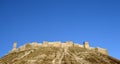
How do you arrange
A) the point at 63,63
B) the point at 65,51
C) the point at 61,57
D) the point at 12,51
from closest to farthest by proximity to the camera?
the point at 63,63 < the point at 61,57 < the point at 65,51 < the point at 12,51

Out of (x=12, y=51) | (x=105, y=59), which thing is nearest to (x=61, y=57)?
(x=105, y=59)

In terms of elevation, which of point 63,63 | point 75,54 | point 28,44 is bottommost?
point 63,63

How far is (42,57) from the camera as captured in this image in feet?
286

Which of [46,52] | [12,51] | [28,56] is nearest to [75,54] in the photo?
[46,52]

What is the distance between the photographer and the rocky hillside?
8350 centimetres

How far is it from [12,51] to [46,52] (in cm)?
A: 2021

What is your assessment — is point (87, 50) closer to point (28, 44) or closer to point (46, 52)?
point (46, 52)

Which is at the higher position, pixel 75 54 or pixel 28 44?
pixel 28 44

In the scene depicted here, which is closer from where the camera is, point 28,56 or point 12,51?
point 28,56

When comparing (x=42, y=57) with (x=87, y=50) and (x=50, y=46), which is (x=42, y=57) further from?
(x=87, y=50)

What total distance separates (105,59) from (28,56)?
3005cm

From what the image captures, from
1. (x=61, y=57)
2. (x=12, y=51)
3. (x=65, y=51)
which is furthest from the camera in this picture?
(x=12, y=51)

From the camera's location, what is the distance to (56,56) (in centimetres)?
8762

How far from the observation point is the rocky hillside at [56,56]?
8350cm
